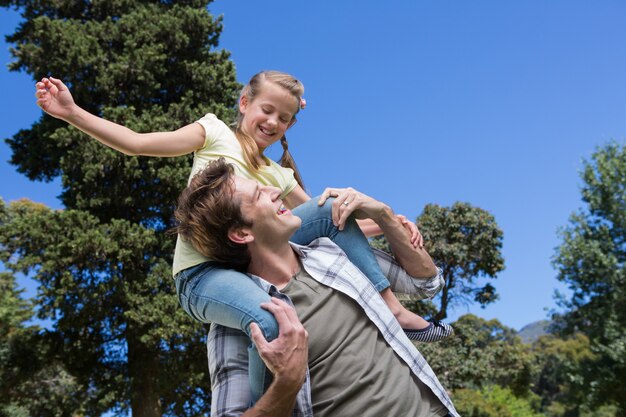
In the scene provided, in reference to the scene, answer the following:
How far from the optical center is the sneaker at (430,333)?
2348 mm

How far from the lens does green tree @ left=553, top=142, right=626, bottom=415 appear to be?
59.2 ft

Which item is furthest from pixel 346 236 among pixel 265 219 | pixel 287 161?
pixel 287 161

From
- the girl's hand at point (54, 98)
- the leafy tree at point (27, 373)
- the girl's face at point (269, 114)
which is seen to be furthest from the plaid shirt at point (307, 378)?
the leafy tree at point (27, 373)

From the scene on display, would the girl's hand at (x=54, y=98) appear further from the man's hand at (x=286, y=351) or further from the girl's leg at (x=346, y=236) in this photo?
the man's hand at (x=286, y=351)

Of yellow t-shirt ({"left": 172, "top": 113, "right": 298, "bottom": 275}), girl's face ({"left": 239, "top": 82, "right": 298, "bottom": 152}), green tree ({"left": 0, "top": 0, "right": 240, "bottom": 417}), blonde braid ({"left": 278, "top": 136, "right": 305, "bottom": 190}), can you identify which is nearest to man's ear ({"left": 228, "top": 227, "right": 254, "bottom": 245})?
yellow t-shirt ({"left": 172, "top": 113, "right": 298, "bottom": 275})

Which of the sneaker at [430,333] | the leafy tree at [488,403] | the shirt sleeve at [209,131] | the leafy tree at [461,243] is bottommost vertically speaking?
the sneaker at [430,333]

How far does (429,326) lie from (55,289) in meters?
11.8

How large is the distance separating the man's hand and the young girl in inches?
1.7

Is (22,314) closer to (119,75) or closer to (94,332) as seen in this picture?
(94,332)

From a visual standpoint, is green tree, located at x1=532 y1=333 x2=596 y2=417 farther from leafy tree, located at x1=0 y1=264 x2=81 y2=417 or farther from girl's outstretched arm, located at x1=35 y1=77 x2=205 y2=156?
girl's outstretched arm, located at x1=35 y1=77 x2=205 y2=156

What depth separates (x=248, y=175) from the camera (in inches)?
108

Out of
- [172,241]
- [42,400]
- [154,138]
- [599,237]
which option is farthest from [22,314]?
[599,237]

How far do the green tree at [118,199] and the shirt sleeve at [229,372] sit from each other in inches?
419

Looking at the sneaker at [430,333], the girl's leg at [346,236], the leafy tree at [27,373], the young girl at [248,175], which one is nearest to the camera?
the young girl at [248,175]
